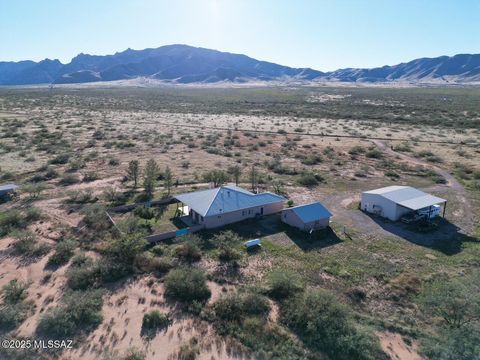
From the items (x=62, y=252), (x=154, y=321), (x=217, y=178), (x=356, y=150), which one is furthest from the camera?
(x=356, y=150)

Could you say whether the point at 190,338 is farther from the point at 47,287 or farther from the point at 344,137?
the point at 344,137

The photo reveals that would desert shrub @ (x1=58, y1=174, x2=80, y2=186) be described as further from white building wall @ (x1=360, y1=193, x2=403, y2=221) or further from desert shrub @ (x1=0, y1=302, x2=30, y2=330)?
white building wall @ (x1=360, y1=193, x2=403, y2=221)

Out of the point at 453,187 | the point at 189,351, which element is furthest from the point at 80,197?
the point at 453,187

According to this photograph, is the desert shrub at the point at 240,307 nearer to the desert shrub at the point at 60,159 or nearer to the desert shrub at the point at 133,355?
the desert shrub at the point at 133,355

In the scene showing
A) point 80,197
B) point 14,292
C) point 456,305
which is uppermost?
point 456,305

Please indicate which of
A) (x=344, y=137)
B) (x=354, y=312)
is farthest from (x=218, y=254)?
(x=344, y=137)

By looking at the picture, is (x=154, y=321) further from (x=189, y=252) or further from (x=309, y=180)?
(x=309, y=180)
